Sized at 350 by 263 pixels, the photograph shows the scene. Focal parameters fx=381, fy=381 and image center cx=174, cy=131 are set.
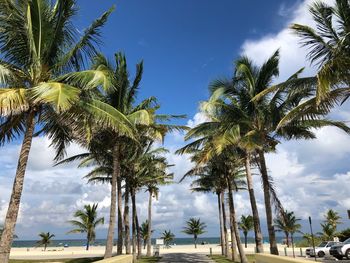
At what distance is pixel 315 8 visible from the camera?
1233 centimetres

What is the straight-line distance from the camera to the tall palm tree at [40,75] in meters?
11.1

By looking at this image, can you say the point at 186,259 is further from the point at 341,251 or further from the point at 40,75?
the point at 40,75

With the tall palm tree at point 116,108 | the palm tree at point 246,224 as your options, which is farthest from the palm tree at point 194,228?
the tall palm tree at point 116,108


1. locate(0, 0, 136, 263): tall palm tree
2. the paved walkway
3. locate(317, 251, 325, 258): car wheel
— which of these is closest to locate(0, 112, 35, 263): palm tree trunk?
locate(0, 0, 136, 263): tall palm tree

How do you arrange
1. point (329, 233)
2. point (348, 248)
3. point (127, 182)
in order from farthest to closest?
point (329, 233), point (127, 182), point (348, 248)

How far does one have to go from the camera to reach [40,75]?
1241 cm

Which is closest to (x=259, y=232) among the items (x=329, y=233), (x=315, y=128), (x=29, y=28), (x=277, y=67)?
(x=315, y=128)

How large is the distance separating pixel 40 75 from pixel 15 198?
4012mm

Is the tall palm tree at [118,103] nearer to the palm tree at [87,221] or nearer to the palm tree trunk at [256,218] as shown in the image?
the palm tree trunk at [256,218]

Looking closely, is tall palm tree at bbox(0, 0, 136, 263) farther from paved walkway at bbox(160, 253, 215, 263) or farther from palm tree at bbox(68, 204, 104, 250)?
palm tree at bbox(68, 204, 104, 250)

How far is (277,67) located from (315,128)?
11.6ft

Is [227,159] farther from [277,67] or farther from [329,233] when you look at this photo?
[329,233]

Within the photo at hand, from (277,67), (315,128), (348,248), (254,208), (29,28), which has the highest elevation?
(277,67)

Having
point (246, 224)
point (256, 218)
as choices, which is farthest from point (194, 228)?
point (256, 218)
